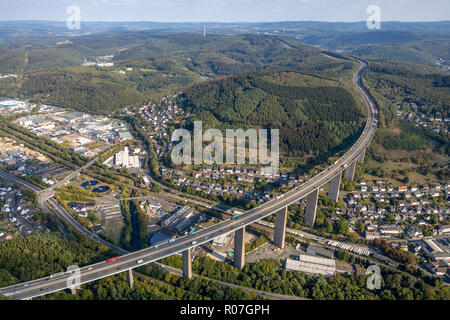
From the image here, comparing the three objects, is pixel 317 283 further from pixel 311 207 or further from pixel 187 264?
pixel 187 264

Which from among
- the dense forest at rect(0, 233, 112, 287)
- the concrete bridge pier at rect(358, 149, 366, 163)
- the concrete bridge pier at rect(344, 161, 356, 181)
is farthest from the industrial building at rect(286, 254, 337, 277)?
the concrete bridge pier at rect(358, 149, 366, 163)

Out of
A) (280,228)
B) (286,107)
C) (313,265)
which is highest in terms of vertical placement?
(286,107)

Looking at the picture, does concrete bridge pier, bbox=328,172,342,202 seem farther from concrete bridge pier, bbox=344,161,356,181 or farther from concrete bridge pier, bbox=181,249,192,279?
concrete bridge pier, bbox=181,249,192,279

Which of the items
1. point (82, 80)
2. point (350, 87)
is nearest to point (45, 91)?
point (82, 80)

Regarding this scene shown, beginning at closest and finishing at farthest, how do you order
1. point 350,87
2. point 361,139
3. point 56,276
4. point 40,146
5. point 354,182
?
point 56,276 < point 354,182 < point 361,139 < point 40,146 < point 350,87

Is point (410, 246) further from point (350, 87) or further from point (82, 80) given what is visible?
point (82, 80)

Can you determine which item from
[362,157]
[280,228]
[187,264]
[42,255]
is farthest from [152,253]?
[362,157]

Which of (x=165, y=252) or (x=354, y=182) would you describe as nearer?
(x=165, y=252)

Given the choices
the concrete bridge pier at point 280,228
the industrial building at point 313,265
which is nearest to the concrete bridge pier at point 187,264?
the industrial building at point 313,265
